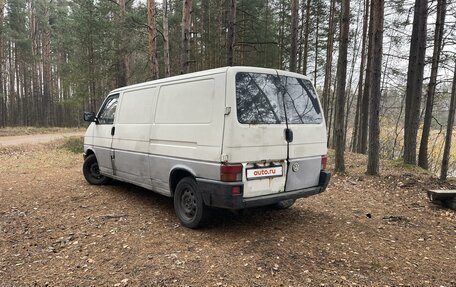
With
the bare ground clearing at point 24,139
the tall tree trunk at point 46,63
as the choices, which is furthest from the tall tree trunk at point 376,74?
the tall tree trunk at point 46,63

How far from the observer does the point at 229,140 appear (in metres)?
3.67

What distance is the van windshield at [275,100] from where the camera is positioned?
3875 mm

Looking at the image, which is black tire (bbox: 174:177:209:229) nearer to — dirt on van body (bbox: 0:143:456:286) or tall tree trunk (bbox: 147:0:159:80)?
dirt on van body (bbox: 0:143:456:286)

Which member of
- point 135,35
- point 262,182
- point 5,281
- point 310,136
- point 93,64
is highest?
point 135,35

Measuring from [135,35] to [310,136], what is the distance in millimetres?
15320

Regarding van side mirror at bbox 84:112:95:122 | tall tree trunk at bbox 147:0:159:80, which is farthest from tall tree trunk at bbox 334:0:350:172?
tall tree trunk at bbox 147:0:159:80

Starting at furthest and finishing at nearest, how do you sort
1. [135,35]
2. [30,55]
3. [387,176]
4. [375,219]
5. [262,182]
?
[30,55], [135,35], [387,176], [375,219], [262,182]

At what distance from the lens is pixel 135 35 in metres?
16.9

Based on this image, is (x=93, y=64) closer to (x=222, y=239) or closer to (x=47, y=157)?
(x=47, y=157)

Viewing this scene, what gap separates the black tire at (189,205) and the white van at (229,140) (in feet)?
0.05

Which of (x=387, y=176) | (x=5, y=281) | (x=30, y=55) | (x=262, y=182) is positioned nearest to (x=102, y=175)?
(x=5, y=281)

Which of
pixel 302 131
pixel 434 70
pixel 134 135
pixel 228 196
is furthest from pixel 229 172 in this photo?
pixel 434 70

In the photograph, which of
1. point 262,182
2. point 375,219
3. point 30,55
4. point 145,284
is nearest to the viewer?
point 145,284

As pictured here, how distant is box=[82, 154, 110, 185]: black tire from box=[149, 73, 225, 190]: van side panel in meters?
2.63
